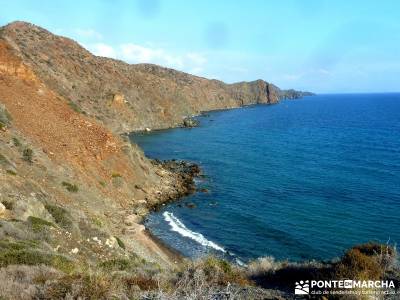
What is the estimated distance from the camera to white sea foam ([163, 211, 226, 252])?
37.2 m

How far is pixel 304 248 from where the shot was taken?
35.7m

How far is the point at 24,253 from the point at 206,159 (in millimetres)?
56875

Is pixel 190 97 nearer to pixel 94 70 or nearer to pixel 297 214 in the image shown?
pixel 94 70

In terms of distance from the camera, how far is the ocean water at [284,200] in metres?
37.1

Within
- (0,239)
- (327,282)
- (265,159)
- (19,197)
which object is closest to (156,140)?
(265,159)

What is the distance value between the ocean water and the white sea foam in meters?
0.09

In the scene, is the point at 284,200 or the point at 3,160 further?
the point at 284,200

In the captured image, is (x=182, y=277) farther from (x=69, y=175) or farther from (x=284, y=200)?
(x=284, y=200)

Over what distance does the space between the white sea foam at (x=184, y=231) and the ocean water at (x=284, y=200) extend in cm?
9

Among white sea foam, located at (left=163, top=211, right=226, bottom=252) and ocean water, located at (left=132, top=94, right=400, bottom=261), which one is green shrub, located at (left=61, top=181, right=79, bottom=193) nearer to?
ocean water, located at (left=132, top=94, right=400, bottom=261)

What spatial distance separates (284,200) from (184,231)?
43.3 ft

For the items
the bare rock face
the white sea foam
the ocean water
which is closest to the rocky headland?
the white sea foam

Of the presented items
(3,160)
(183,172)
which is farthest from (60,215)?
(183,172)

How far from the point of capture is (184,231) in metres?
40.4
